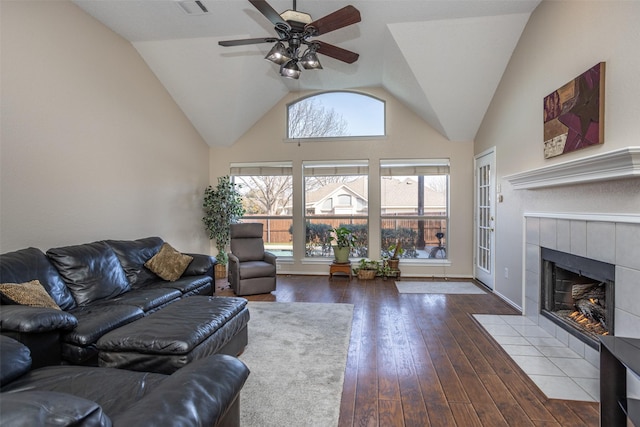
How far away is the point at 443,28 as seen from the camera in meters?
3.86

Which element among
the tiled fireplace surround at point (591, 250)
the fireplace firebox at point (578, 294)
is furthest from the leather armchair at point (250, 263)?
the fireplace firebox at point (578, 294)

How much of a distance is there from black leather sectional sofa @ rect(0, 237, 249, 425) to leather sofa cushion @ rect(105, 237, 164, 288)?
1cm

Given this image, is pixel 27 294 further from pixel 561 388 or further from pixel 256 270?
pixel 561 388

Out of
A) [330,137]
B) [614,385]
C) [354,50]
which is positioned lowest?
[614,385]

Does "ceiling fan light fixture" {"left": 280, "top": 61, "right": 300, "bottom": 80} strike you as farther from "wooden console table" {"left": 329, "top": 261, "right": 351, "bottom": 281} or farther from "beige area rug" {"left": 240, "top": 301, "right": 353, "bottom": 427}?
Result: "wooden console table" {"left": 329, "top": 261, "right": 351, "bottom": 281}

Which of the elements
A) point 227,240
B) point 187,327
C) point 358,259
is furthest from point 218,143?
point 187,327

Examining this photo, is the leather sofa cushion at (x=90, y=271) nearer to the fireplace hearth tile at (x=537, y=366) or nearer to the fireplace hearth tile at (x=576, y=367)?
the fireplace hearth tile at (x=537, y=366)

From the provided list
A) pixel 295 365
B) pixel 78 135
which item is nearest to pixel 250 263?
pixel 295 365

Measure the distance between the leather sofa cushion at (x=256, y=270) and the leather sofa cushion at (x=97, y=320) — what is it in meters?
1.99

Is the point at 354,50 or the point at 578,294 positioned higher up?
the point at 354,50

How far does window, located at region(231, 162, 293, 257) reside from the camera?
6.23 meters

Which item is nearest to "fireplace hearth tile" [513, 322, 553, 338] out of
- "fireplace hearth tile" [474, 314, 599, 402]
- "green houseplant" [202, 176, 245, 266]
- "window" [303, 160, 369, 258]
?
"fireplace hearth tile" [474, 314, 599, 402]

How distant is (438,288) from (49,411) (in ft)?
15.9

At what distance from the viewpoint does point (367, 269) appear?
5.57 meters
